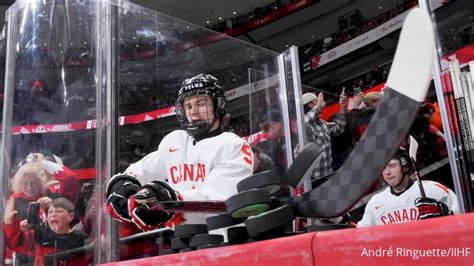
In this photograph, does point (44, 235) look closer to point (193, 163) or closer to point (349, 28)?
point (193, 163)

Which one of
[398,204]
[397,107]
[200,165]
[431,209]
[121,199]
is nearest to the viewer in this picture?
[397,107]

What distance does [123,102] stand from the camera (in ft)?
6.09

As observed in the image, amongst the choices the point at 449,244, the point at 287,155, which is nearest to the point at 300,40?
the point at 287,155

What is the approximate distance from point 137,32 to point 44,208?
69 cm

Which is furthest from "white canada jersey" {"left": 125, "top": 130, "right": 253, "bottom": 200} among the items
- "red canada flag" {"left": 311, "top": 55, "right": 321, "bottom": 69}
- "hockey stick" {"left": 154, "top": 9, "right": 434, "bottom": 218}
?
"red canada flag" {"left": 311, "top": 55, "right": 321, "bottom": 69}

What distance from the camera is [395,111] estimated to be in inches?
24.9

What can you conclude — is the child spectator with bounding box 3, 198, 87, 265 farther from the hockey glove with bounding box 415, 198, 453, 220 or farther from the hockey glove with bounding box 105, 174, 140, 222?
the hockey glove with bounding box 415, 198, 453, 220

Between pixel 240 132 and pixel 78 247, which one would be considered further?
pixel 240 132

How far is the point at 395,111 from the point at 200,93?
1.00 meters

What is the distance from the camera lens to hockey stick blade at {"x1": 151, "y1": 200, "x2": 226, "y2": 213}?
0.92 metres

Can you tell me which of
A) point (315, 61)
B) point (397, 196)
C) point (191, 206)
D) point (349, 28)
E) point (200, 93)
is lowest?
point (191, 206)

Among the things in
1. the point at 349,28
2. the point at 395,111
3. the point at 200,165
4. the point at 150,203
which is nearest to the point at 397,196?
the point at 200,165

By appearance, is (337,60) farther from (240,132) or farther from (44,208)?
(44,208)

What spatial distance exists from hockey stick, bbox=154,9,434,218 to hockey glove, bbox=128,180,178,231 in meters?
0.43
